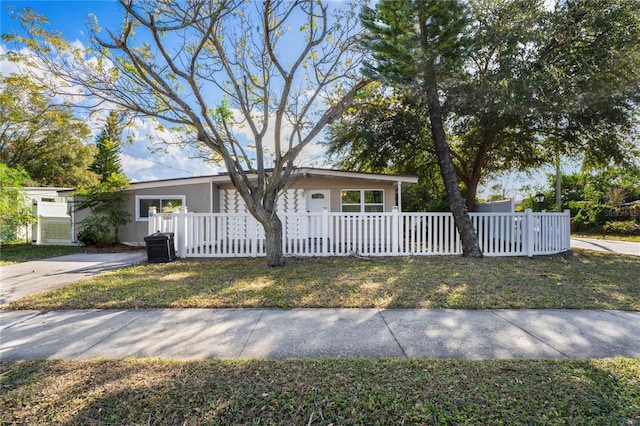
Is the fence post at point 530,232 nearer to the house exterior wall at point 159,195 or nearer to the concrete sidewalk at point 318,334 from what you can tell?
the concrete sidewalk at point 318,334

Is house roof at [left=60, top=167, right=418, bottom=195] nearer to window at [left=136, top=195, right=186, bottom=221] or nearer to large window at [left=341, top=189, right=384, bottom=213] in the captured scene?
window at [left=136, top=195, right=186, bottom=221]

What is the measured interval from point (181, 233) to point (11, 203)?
614cm

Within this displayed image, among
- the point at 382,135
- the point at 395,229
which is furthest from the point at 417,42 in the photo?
the point at 395,229

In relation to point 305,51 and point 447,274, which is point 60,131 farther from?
point 447,274

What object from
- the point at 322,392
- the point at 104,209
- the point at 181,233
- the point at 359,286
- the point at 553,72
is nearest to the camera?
the point at 322,392

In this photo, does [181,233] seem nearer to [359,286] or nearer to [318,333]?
[359,286]

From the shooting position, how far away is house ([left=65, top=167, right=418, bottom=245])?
37.9 feet

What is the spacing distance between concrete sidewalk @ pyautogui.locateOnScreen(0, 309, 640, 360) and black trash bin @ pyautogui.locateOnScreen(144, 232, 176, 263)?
3774mm

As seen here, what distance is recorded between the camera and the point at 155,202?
12.0 metres

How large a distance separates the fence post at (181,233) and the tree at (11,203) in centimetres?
552

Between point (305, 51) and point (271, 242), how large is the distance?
14.8ft

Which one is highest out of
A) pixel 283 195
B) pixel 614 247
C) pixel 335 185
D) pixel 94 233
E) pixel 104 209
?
pixel 335 185

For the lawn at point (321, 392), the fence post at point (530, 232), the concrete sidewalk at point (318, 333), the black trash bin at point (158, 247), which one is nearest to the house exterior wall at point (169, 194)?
the black trash bin at point (158, 247)

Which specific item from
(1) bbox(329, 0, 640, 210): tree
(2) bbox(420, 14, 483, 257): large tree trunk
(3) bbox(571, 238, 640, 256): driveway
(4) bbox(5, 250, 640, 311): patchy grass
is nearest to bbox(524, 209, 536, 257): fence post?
(4) bbox(5, 250, 640, 311): patchy grass
